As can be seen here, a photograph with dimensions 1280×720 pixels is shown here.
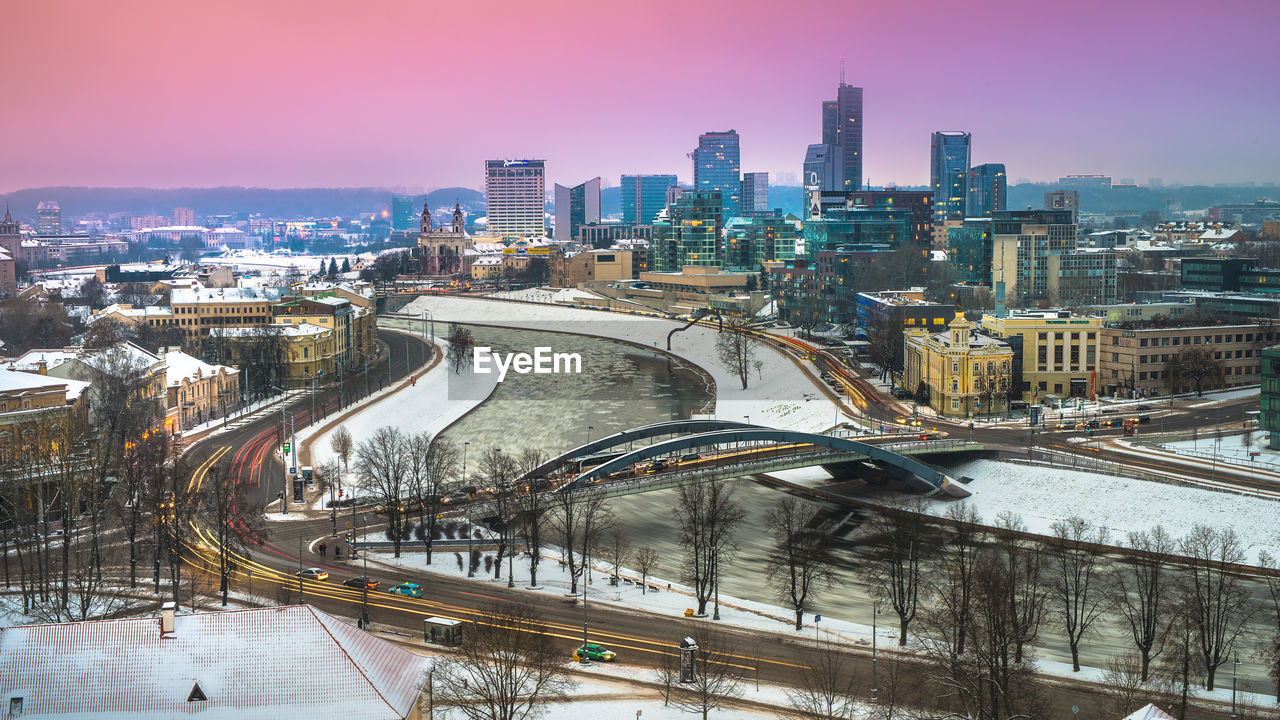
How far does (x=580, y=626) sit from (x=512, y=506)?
323 inches

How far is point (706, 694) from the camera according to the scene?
2086cm

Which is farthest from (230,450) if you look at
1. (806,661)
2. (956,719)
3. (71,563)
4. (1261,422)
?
(1261,422)

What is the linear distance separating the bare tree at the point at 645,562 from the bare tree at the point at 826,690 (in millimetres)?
6254

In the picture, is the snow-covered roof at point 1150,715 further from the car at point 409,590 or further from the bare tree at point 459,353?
the bare tree at point 459,353

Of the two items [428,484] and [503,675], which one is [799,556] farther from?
[503,675]

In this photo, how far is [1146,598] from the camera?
29172mm

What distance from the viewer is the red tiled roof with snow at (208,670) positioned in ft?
54.6

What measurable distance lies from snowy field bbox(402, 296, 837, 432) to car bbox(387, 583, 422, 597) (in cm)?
2718

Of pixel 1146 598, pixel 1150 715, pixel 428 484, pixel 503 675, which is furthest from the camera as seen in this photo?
pixel 428 484

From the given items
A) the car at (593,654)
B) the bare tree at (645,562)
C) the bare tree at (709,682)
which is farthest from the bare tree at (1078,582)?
the bare tree at (645,562)

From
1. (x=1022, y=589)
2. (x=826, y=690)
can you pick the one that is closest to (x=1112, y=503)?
(x=1022, y=589)

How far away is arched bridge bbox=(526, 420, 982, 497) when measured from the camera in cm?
3900

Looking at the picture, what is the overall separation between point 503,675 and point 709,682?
14.3 ft

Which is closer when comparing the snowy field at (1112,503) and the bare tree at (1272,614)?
the bare tree at (1272,614)
